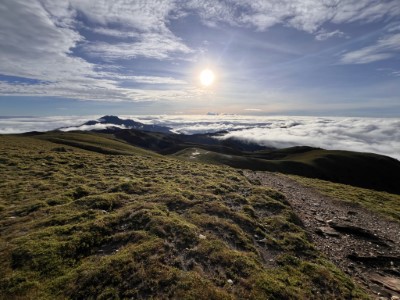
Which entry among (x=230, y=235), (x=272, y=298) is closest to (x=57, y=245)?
(x=230, y=235)

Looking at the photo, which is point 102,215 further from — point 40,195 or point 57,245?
point 40,195

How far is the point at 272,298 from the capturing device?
10039mm

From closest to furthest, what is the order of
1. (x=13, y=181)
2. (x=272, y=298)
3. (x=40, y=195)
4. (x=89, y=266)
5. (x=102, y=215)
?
(x=272, y=298) → (x=89, y=266) → (x=102, y=215) → (x=40, y=195) → (x=13, y=181)

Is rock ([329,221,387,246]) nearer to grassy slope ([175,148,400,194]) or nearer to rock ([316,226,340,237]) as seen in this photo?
rock ([316,226,340,237])

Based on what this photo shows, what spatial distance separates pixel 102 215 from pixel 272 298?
39.1 ft

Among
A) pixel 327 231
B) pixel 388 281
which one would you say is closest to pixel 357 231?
pixel 327 231

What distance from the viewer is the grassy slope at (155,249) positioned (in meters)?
10.1

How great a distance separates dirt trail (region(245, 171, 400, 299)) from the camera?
12969mm

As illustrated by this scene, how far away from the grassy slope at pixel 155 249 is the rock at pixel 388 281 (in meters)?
2.32

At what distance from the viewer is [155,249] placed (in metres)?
12.4

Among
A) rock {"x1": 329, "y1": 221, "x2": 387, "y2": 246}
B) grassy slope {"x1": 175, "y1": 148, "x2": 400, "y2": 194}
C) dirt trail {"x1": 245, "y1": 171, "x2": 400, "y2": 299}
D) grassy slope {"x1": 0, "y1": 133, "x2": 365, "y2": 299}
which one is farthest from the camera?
grassy slope {"x1": 175, "y1": 148, "x2": 400, "y2": 194}

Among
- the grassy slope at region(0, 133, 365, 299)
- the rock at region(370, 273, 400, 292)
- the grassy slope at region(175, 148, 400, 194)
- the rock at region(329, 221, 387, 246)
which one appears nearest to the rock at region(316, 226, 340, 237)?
the rock at region(329, 221, 387, 246)

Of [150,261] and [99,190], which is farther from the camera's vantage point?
[99,190]

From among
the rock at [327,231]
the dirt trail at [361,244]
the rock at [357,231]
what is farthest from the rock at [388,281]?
the rock at [357,231]
